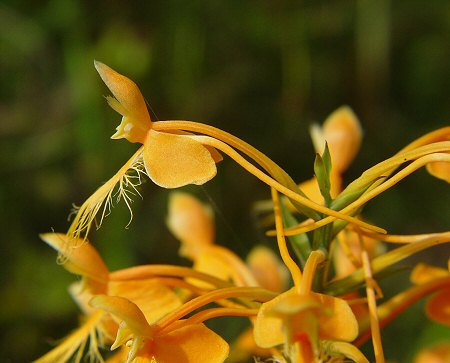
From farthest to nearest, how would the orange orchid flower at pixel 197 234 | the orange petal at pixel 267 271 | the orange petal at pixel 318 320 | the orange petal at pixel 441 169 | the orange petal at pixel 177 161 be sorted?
1. the orange petal at pixel 267 271
2. the orange orchid flower at pixel 197 234
3. the orange petal at pixel 441 169
4. the orange petal at pixel 177 161
5. the orange petal at pixel 318 320

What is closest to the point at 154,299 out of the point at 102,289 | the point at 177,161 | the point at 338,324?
the point at 102,289

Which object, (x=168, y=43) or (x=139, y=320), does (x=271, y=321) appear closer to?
(x=139, y=320)

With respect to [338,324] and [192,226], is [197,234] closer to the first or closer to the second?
[192,226]

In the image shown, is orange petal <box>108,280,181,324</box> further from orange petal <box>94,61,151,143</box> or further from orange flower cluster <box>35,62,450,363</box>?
orange petal <box>94,61,151,143</box>

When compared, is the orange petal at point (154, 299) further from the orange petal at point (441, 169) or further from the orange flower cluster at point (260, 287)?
the orange petal at point (441, 169)

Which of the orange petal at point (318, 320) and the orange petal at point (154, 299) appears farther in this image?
the orange petal at point (154, 299)

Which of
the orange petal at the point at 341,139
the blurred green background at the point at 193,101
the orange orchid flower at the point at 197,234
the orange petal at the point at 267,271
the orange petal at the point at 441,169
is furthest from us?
the blurred green background at the point at 193,101

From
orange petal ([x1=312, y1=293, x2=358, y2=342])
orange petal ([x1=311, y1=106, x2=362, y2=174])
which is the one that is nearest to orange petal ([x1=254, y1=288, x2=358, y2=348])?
orange petal ([x1=312, y1=293, x2=358, y2=342])

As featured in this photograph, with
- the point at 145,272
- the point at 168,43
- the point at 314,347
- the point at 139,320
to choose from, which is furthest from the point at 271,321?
the point at 168,43

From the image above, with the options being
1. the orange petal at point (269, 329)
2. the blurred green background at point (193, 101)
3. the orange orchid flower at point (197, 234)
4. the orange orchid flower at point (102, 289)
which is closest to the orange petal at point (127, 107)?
the orange orchid flower at point (102, 289)
